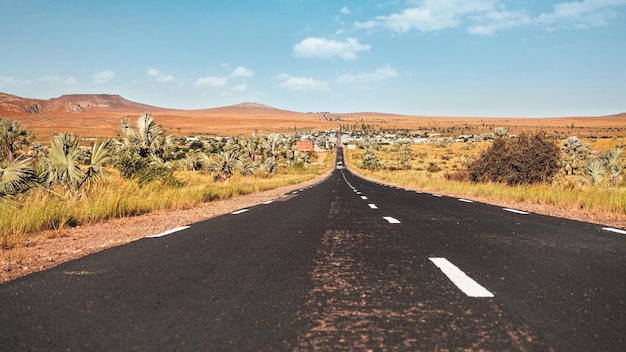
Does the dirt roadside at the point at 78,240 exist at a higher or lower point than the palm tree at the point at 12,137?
lower

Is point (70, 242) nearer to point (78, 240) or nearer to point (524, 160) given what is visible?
point (78, 240)

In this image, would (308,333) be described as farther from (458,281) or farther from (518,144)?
(518,144)

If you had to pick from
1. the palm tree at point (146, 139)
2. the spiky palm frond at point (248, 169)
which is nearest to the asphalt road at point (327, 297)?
the palm tree at point (146, 139)

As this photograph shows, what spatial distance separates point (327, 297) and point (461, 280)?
1.44m

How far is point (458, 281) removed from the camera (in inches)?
167

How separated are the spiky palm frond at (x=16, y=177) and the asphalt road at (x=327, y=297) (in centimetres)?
523

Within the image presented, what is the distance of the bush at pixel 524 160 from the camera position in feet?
Answer: 79.1

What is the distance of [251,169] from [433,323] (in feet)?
142

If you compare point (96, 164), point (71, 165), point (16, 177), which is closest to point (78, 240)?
point (16, 177)

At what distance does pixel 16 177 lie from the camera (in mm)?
10164

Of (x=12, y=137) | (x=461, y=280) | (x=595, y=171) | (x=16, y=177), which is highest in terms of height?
(x=12, y=137)

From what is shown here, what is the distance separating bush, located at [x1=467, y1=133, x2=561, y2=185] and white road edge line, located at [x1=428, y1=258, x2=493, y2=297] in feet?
69.6

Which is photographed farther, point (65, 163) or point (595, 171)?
point (595, 171)

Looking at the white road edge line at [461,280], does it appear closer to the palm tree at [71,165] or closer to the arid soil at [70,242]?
the arid soil at [70,242]
